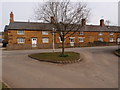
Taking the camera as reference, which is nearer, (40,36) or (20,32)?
(20,32)

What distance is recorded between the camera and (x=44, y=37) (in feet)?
113

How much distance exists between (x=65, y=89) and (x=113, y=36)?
137 ft

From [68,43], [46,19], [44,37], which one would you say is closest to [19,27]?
[44,37]

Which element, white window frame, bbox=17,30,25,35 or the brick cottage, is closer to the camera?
the brick cottage

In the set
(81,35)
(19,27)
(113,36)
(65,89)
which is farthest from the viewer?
(113,36)

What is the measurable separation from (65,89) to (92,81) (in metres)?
2.31

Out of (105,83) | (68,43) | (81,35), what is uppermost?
(81,35)

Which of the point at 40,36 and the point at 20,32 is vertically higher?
the point at 20,32

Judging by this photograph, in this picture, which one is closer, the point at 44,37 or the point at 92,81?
the point at 92,81

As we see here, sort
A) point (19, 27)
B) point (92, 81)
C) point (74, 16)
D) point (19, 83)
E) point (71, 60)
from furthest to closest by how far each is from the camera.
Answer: point (19, 27)
point (74, 16)
point (71, 60)
point (92, 81)
point (19, 83)

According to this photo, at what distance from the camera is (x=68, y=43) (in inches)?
1342

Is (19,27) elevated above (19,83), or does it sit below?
above

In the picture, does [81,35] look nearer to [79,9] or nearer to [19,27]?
[19,27]

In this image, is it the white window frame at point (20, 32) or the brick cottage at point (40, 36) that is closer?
the brick cottage at point (40, 36)
